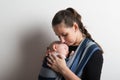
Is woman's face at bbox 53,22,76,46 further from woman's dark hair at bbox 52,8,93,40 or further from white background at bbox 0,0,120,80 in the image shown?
white background at bbox 0,0,120,80

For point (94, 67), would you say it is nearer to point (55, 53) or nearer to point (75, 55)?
point (75, 55)

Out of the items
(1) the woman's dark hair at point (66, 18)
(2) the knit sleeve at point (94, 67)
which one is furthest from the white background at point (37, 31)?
(2) the knit sleeve at point (94, 67)

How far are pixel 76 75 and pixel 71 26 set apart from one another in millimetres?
298

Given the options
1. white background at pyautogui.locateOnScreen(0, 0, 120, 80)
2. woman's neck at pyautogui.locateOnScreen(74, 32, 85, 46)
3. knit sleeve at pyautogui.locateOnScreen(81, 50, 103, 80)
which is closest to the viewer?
knit sleeve at pyautogui.locateOnScreen(81, 50, 103, 80)

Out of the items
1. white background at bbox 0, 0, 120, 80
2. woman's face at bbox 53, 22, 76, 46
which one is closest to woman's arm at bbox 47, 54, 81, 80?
woman's face at bbox 53, 22, 76, 46

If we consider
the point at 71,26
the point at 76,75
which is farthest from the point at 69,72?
the point at 71,26

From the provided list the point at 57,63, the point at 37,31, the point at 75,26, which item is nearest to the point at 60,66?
the point at 57,63

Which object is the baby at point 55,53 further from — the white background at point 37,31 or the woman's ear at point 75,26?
the white background at point 37,31

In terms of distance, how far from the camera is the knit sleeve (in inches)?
50.0

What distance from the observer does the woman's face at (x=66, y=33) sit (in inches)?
51.9

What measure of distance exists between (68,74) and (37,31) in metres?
0.48

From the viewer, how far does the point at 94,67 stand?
4.18 feet

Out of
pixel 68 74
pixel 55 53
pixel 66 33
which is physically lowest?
pixel 68 74

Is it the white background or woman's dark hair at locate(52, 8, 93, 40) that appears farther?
the white background
